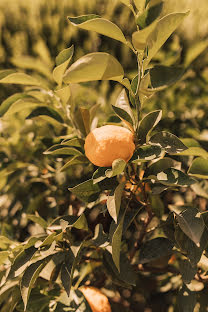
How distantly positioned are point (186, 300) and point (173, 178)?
284mm

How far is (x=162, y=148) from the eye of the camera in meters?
0.54

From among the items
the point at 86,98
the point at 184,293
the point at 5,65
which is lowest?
the point at 5,65

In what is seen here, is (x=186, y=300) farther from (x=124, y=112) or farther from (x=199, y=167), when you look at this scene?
(x=124, y=112)

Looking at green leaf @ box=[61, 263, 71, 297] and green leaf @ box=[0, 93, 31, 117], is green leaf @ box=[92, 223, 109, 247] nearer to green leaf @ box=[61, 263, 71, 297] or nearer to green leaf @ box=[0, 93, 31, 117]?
green leaf @ box=[61, 263, 71, 297]

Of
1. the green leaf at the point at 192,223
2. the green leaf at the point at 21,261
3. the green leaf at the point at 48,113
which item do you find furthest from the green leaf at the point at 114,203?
the green leaf at the point at 48,113

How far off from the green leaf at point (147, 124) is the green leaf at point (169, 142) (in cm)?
2

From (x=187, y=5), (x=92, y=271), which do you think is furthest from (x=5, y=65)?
(x=92, y=271)

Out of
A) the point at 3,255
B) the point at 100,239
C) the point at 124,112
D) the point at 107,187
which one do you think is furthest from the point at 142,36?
the point at 3,255

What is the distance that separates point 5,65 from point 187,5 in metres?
1.49

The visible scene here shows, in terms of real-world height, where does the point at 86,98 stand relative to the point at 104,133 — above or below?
below

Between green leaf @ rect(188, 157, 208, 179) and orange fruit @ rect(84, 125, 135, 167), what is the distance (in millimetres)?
115

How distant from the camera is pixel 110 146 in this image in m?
0.57

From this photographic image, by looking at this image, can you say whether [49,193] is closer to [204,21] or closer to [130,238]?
[130,238]

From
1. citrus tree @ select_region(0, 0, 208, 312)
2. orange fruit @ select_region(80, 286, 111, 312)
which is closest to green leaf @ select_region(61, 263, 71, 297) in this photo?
citrus tree @ select_region(0, 0, 208, 312)
